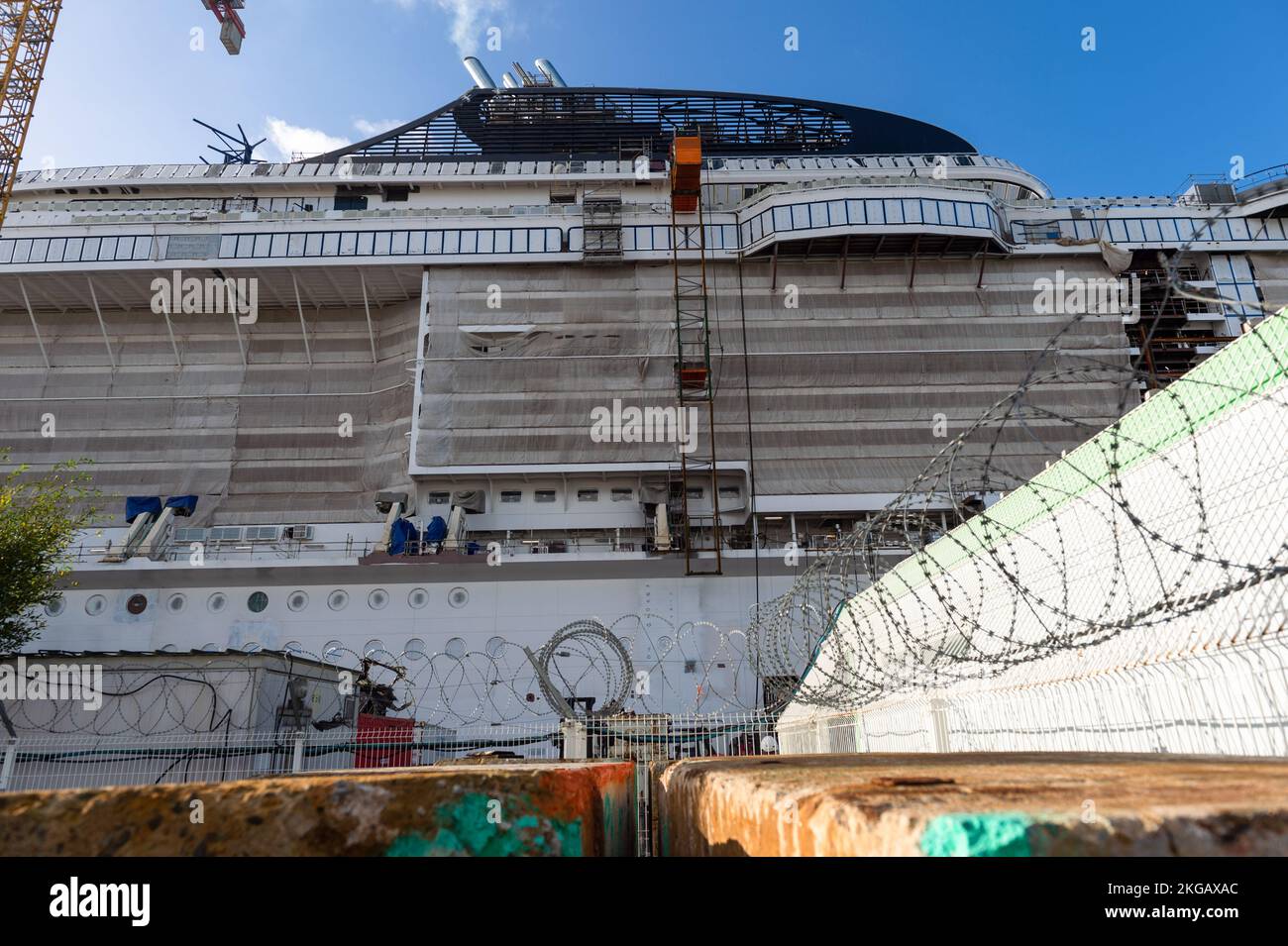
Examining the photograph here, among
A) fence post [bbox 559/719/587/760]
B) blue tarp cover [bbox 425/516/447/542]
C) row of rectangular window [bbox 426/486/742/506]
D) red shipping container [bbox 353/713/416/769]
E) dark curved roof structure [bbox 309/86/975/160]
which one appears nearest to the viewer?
fence post [bbox 559/719/587/760]

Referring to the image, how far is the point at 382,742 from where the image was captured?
21688 millimetres

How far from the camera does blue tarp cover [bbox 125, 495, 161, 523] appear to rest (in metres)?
34.9

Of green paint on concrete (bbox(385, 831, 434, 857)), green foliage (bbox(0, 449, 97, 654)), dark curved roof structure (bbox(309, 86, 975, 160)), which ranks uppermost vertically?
dark curved roof structure (bbox(309, 86, 975, 160))

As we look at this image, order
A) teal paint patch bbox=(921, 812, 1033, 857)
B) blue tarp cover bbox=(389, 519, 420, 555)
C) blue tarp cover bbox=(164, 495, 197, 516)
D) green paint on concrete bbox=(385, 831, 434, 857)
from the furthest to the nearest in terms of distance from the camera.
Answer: blue tarp cover bbox=(164, 495, 197, 516), blue tarp cover bbox=(389, 519, 420, 555), green paint on concrete bbox=(385, 831, 434, 857), teal paint patch bbox=(921, 812, 1033, 857)

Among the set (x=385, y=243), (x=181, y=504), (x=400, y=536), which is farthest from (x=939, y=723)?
(x=385, y=243)

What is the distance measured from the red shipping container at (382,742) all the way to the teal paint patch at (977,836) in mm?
19276

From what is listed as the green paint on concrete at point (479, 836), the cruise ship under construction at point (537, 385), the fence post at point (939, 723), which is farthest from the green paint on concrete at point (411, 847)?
the cruise ship under construction at point (537, 385)

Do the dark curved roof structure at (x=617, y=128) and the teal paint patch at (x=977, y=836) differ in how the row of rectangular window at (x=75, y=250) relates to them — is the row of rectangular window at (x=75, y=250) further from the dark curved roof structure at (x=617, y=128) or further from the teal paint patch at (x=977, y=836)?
the teal paint patch at (x=977, y=836)

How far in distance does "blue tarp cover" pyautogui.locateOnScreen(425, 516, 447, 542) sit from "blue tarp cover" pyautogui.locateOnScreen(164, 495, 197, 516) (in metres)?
11.5

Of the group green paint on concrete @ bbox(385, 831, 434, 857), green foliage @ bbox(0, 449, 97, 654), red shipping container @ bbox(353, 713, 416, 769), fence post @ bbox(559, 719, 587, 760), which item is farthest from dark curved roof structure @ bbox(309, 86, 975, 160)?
green paint on concrete @ bbox(385, 831, 434, 857)

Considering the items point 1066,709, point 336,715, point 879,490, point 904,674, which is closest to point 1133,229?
point 879,490

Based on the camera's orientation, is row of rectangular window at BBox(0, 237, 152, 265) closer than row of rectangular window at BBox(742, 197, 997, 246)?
No

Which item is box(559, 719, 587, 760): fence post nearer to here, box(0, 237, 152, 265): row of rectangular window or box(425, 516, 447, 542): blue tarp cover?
box(425, 516, 447, 542): blue tarp cover

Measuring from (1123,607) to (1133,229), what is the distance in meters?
36.3
